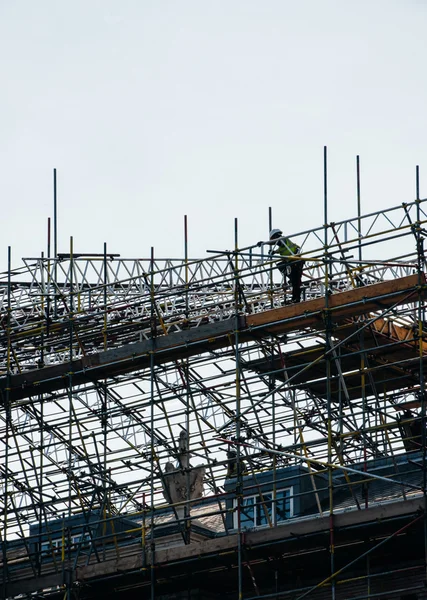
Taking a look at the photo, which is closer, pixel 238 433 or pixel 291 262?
pixel 238 433

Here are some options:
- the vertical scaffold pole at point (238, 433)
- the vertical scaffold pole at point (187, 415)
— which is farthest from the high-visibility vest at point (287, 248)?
the vertical scaffold pole at point (187, 415)

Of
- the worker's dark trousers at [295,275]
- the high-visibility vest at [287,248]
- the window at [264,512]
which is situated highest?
the high-visibility vest at [287,248]

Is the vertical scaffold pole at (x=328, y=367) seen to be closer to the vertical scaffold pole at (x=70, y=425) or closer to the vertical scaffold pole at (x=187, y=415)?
the vertical scaffold pole at (x=187, y=415)

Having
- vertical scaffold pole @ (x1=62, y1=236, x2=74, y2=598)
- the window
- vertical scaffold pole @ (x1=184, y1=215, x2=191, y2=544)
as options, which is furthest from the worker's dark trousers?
vertical scaffold pole @ (x1=62, y1=236, x2=74, y2=598)

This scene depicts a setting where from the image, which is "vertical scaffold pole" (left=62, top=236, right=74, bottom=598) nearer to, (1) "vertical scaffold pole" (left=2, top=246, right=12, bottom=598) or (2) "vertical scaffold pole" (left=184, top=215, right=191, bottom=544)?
(1) "vertical scaffold pole" (left=2, top=246, right=12, bottom=598)

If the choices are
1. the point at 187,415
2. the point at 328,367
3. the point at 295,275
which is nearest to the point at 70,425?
the point at 187,415

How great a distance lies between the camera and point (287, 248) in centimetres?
4019

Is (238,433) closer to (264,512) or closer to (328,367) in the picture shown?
(328,367)

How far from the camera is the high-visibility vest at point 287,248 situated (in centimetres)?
4022

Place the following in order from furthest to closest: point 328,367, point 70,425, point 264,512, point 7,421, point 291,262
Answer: point 7,421 < point 70,425 < point 264,512 < point 291,262 < point 328,367

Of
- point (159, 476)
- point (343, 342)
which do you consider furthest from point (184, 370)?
point (343, 342)

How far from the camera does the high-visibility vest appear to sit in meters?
40.2

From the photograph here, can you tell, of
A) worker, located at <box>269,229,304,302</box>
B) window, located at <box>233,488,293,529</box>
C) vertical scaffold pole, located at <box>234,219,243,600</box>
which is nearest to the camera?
vertical scaffold pole, located at <box>234,219,243,600</box>

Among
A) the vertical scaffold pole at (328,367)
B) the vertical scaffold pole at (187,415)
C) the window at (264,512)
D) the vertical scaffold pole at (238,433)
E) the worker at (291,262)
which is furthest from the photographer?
the window at (264,512)
